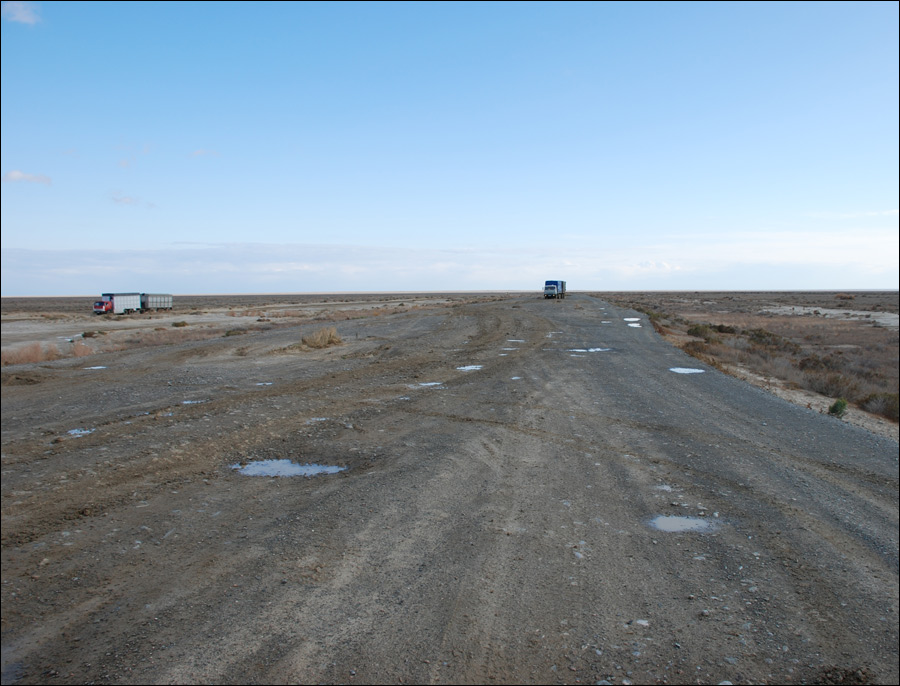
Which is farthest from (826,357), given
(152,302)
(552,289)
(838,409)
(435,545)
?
(552,289)

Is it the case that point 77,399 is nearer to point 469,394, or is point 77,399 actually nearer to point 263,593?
point 263,593

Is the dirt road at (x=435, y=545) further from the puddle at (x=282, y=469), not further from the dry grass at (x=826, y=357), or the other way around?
the dry grass at (x=826, y=357)

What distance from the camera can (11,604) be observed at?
3326mm

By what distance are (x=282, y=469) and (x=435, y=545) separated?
326 centimetres

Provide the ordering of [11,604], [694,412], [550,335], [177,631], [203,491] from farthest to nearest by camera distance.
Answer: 1. [550,335]
2. [694,412]
3. [203,491]
4. [177,631]
5. [11,604]

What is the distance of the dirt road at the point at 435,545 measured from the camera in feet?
12.3

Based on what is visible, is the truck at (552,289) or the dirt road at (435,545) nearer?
the dirt road at (435,545)

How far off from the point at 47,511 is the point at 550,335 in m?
24.1

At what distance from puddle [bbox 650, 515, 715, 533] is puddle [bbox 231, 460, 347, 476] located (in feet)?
14.5

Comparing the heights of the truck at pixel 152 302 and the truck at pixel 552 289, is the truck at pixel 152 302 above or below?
below

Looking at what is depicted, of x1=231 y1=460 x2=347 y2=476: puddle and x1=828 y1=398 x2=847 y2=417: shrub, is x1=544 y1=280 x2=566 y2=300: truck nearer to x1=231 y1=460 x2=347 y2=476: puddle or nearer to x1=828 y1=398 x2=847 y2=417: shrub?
x1=828 y1=398 x2=847 y2=417: shrub

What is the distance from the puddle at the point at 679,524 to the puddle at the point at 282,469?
4.42 meters

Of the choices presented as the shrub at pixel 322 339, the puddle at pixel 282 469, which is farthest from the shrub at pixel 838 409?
the shrub at pixel 322 339

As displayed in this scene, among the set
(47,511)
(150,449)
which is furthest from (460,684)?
(150,449)
